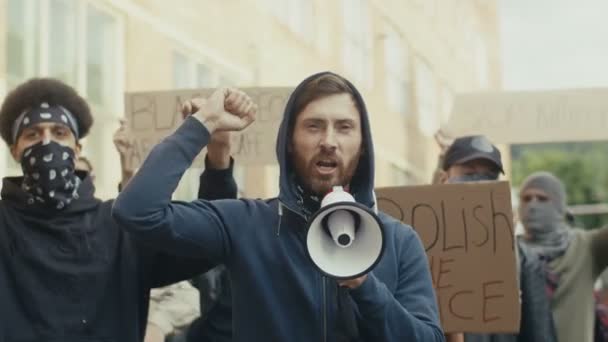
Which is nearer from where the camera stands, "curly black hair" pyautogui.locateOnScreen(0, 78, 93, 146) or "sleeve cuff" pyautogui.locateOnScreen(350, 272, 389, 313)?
"sleeve cuff" pyautogui.locateOnScreen(350, 272, 389, 313)

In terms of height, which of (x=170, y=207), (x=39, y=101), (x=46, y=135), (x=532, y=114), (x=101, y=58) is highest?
(x=101, y=58)

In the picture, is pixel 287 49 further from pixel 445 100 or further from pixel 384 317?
pixel 384 317

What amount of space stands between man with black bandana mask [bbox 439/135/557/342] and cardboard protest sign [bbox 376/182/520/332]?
0.50 meters

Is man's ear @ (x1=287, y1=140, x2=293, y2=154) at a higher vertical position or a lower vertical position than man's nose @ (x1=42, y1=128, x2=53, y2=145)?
lower

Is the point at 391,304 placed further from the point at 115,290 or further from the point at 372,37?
the point at 372,37

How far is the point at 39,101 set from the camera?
412 centimetres

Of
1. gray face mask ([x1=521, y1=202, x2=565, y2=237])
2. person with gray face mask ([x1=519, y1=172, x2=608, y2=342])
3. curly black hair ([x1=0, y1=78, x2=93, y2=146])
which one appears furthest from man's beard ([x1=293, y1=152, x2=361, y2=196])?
gray face mask ([x1=521, y1=202, x2=565, y2=237])

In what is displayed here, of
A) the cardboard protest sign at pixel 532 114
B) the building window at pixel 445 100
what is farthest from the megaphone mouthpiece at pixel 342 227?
the building window at pixel 445 100

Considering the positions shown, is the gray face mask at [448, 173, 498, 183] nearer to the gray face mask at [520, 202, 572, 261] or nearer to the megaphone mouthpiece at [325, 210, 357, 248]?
the gray face mask at [520, 202, 572, 261]

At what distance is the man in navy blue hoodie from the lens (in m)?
3.01

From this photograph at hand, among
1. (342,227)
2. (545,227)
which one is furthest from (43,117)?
(545,227)

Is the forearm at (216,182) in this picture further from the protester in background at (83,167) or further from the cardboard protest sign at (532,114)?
the cardboard protest sign at (532,114)

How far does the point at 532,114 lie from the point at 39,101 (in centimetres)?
426

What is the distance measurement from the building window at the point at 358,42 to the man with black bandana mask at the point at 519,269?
14.6 m
